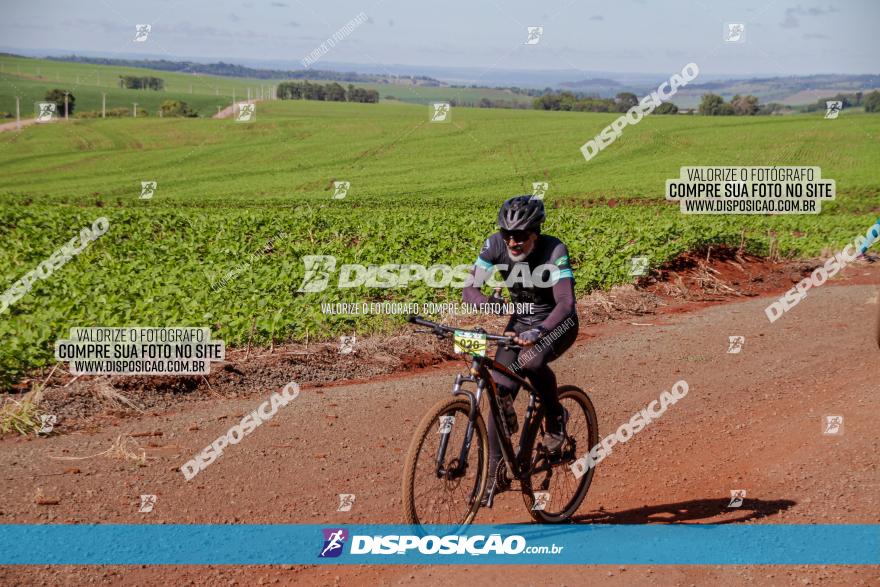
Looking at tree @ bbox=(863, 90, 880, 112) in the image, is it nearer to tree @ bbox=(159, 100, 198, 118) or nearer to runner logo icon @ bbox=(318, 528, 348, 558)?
tree @ bbox=(159, 100, 198, 118)

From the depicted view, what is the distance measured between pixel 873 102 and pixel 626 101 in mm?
25680

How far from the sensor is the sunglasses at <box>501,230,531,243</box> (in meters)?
6.09

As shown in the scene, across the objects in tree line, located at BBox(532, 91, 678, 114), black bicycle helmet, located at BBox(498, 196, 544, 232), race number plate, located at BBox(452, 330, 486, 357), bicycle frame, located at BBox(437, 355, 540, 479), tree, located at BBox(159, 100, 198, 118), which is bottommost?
bicycle frame, located at BBox(437, 355, 540, 479)

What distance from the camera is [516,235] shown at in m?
6.13

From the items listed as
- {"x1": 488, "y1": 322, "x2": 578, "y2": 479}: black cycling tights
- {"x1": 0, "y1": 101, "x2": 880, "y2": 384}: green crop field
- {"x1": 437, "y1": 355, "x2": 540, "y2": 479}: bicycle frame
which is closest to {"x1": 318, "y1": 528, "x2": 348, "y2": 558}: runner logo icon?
{"x1": 437, "y1": 355, "x2": 540, "y2": 479}: bicycle frame

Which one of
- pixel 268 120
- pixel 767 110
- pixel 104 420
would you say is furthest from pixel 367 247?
pixel 767 110

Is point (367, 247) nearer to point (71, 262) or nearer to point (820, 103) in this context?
point (71, 262)

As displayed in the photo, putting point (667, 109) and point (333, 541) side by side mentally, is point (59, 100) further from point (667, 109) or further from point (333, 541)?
point (333, 541)

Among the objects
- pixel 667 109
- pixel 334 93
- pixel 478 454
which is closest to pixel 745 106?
pixel 667 109

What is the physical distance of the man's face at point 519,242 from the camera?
612 cm

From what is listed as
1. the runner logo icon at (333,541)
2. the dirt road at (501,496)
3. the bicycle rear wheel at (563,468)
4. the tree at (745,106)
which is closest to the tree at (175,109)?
the tree at (745,106)

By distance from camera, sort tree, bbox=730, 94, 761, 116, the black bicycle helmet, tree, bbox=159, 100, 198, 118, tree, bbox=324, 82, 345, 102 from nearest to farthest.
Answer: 1. the black bicycle helmet
2. tree, bbox=159, 100, 198, 118
3. tree, bbox=730, 94, 761, 116
4. tree, bbox=324, 82, 345, 102

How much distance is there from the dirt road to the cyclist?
1.14 m

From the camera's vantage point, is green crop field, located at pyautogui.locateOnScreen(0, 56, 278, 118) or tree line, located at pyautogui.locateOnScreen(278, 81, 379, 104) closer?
green crop field, located at pyautogui.locateOnScreen(0, 56, 278, 118)
